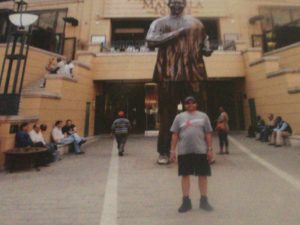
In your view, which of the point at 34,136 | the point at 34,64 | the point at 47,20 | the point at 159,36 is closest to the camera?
the point at 159,36

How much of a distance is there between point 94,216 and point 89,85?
1180 cm

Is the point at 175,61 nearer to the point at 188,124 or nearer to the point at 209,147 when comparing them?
the point at 188,124

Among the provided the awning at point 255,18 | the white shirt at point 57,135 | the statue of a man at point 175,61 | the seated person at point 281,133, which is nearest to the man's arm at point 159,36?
the statue of a man at point 175,61

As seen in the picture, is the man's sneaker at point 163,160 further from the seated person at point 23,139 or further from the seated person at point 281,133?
the seated person at point 281,133

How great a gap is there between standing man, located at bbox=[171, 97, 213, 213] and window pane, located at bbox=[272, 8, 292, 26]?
62.9 feet

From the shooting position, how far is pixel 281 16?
64.3 ft

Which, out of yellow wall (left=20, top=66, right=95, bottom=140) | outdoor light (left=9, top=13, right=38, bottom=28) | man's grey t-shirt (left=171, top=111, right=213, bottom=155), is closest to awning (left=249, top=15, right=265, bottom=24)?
yellow wall (left=20, top=66, right=95, bottom=140)

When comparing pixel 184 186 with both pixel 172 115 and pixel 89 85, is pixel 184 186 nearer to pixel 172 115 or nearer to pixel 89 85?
pixel 172 115

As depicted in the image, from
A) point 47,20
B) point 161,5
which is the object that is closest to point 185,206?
point 161,5

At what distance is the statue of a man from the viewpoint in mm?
6707

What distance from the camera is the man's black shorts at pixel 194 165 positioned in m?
3.58

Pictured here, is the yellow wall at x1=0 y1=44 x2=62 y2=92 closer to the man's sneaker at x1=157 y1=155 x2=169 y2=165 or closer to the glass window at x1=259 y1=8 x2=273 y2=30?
the man's sneaker at x1=157 y1=155 x2=169 y2=165

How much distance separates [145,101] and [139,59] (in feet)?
12.8

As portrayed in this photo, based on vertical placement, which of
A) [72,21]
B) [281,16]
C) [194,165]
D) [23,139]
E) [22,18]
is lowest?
[194,165]
